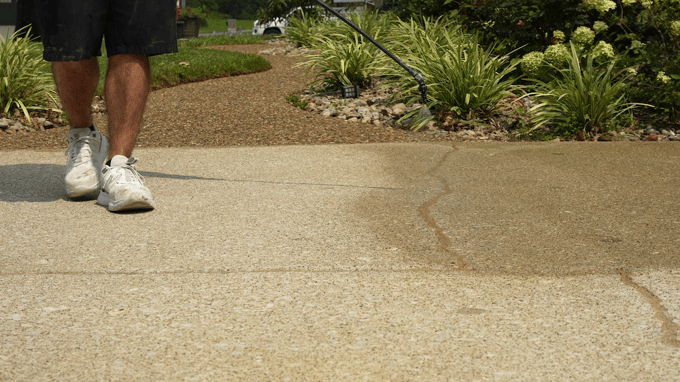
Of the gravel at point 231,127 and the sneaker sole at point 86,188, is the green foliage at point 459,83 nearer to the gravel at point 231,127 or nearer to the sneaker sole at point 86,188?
the gravel at point 231,127

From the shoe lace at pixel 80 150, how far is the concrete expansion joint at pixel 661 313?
7.17 feet

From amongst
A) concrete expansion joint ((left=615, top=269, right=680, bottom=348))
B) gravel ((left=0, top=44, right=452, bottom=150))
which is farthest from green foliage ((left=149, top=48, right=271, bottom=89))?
concrete expansion joint ((left=615, top=269, right=680, bottom=348))

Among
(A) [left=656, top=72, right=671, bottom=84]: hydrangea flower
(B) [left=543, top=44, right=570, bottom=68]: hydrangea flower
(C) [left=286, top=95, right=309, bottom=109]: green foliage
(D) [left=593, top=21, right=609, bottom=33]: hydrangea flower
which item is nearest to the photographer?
(A) [left=656, top=72, right=671, bottom=84]: hydrangea flower

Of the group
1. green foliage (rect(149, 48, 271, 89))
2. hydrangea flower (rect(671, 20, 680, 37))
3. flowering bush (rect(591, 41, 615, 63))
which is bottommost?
green foliage (rect(149, 48, 271, 89))

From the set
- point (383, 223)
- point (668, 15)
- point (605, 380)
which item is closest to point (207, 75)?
point (668, 15)

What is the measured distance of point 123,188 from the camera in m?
2.76

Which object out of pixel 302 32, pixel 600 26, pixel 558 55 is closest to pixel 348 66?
pixel 558 55

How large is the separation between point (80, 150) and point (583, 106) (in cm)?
344

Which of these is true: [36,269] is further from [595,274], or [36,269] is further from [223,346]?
[595,274]

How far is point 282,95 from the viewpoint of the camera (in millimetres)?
6668

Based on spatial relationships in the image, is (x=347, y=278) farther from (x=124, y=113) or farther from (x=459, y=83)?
(x=459, y=83)

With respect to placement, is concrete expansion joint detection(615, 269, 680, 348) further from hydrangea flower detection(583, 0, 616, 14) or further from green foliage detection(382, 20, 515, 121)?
hydrangea flower detection(583, 0, 616, 14)

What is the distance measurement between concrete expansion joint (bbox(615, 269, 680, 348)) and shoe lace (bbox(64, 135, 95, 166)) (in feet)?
7.17

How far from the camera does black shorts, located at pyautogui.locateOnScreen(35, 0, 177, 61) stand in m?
2.74
